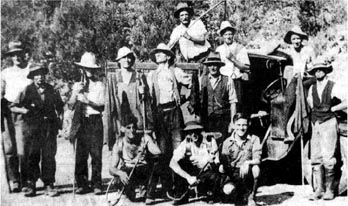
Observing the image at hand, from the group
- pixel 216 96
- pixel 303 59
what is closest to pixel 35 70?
pixel 216 96

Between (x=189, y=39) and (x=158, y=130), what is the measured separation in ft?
5.05

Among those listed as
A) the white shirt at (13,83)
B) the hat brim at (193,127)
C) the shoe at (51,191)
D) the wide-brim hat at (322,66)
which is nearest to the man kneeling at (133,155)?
the hat brim at (193,127)

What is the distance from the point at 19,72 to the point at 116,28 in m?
2.75

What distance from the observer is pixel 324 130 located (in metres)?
6.58

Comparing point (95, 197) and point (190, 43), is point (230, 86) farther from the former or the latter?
point (95, 197)

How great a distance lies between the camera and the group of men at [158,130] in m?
6.29

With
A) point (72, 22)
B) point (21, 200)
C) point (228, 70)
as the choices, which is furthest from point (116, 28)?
point (21, 200)

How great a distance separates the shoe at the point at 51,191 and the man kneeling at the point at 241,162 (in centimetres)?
217

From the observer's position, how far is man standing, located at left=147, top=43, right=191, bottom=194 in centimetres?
668

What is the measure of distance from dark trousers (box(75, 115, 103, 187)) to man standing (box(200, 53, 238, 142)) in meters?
1.46

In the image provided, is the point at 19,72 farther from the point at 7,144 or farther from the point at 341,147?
the point at 341,147

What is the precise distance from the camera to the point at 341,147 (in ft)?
21.8

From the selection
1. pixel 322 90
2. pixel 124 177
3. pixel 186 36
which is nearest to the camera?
pixel 124 177

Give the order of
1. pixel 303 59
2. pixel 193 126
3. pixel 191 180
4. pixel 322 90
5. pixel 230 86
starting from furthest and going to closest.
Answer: pixel 303 59 < pixel 230 86 < pixel 322 90 < pixel 193 126 < pixel 191 180
